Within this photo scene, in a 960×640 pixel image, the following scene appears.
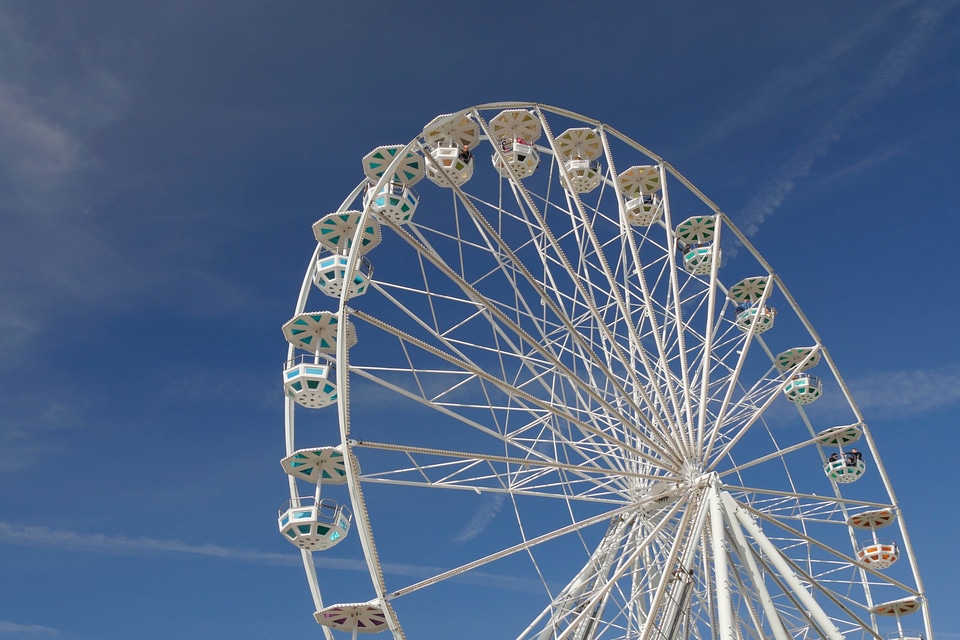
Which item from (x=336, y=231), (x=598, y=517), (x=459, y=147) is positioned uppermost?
(x=459, y=147)

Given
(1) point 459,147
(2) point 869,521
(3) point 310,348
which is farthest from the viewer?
(2) point 869,521

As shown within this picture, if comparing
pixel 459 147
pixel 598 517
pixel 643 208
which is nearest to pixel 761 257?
pixel 643 208

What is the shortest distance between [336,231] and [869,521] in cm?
1521

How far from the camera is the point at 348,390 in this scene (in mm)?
12961

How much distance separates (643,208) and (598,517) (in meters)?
9.64

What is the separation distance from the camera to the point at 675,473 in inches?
627

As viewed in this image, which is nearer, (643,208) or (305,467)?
(305,467)

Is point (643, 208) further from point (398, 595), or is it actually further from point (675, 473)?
point (398, 595)

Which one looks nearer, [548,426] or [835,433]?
[548,426]

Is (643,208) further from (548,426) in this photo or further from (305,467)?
(305,467)

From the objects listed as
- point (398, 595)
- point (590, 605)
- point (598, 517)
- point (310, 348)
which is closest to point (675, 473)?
point (598, 517)

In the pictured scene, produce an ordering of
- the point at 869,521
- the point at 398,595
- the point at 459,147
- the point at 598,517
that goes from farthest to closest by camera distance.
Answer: the point at 869,521, the point at 459,147, the point at 598,517, the point at 398,595

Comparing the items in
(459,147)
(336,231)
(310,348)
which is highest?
(459,147)

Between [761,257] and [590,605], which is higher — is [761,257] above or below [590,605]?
above
